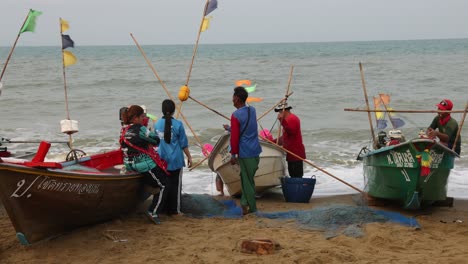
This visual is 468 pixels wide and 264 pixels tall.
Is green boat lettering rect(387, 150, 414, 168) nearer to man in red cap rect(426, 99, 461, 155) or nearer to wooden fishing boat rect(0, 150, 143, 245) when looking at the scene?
man in red cap rect(426, 99, 461, 155)

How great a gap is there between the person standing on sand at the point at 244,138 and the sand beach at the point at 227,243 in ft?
1.82

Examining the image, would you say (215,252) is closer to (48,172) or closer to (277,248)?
(277,248)

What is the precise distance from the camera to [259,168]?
29.3ft

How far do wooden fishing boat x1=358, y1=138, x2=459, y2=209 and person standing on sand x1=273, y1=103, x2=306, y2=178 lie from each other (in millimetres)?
1165

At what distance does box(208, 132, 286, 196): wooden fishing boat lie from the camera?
8695 mm

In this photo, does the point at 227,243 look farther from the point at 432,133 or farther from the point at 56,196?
the point at 432,133

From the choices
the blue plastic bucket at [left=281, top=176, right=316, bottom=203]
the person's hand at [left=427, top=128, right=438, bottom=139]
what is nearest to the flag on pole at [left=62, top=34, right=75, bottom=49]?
the blue plastic bucket at [left=281, top=176, right=316, bottom=203]

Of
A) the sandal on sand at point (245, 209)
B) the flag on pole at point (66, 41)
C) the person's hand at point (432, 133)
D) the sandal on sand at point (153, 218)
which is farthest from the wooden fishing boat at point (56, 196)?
the person's hand at point (432, 133)

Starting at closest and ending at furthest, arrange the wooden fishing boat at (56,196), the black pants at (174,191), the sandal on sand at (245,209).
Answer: the wooden fishing boat at (56,196), the black pants at (174,191), the sandal on sand at (245,209)

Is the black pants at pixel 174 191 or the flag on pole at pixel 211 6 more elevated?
the flag on pole at pixel 211 6

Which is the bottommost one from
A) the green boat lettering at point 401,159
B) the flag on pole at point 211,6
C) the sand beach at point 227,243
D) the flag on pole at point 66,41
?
the sand beach at point 227,243

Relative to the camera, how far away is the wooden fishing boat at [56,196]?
5.48 metres

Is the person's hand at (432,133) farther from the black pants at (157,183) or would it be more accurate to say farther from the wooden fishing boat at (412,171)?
the black pants at (157,183)

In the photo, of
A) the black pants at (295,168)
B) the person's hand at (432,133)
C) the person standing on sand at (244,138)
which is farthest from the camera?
the black pants at (295,168)
